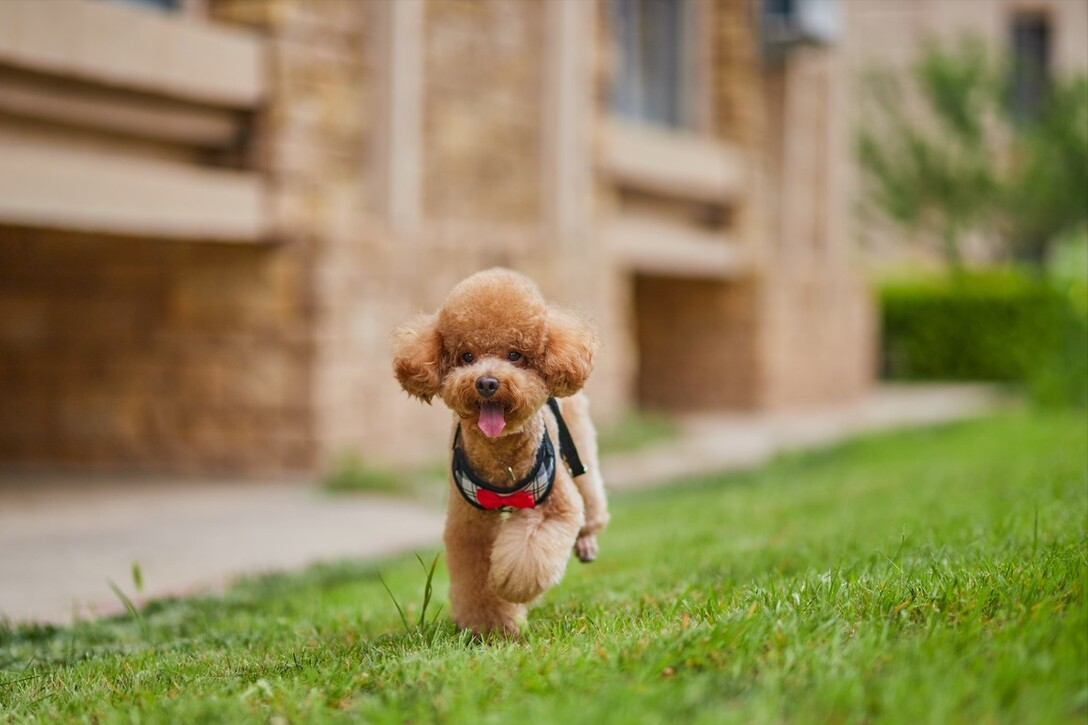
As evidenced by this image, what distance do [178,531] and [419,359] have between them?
411 cm

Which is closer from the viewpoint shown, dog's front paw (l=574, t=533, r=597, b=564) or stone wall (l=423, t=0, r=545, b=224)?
dog's front paw (l=574, t=533, r=597, b=564)

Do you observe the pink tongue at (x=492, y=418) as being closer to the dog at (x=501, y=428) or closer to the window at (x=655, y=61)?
the dog at (x=501, y=428)

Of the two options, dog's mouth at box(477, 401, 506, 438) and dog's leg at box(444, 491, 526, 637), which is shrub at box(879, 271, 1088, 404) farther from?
dog's mouth at box(477, 401, 506, 438)

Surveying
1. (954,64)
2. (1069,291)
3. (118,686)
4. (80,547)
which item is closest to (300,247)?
(80,547)

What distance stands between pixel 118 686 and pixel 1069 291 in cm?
1220

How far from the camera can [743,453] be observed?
11.7 m

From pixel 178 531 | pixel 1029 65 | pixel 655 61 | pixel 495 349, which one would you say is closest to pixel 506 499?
pixel 495 349

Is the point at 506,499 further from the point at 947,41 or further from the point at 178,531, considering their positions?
the point at 947,41

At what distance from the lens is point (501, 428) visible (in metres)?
3.49

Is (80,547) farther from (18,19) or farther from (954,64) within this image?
(954,64)

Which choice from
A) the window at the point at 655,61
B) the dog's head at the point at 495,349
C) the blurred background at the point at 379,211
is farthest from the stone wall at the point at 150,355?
the dog's head at the point at 495,349

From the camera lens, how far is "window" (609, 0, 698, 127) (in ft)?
44.6

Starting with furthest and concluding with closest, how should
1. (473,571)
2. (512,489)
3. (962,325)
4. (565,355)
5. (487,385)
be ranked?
(962,325)
(473,571)
(512,489)
(565,355)
(487,385)

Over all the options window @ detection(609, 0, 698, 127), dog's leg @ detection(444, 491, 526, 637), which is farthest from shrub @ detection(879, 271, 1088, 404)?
dog's leg @ detection(444, 491, 526, 637)
